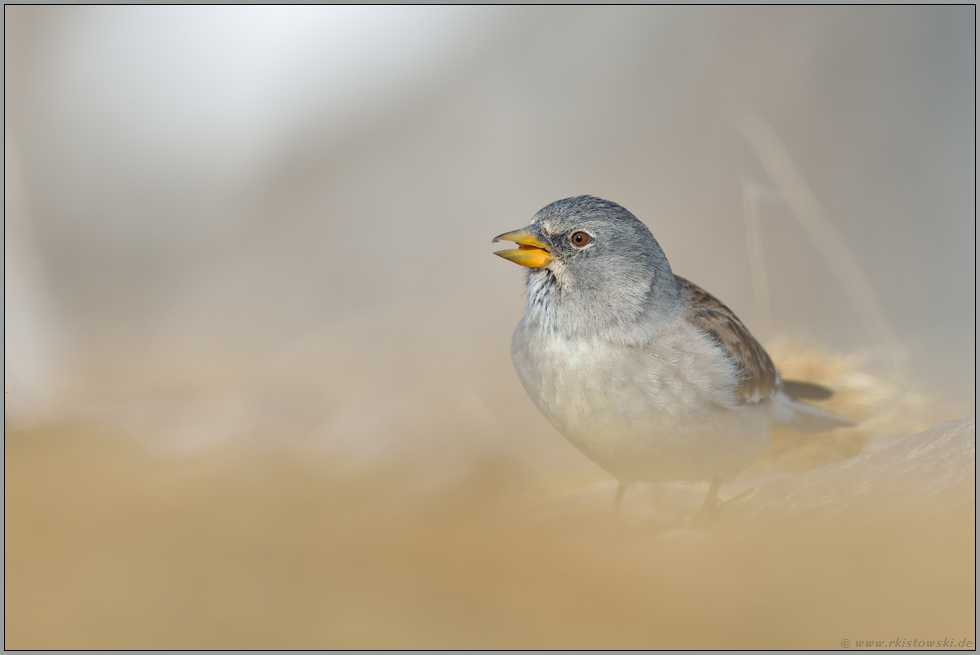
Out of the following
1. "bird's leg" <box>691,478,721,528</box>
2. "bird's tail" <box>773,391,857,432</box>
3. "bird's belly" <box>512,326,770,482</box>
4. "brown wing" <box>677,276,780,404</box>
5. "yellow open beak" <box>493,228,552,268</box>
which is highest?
"yellow open beak" <box>493,228,552,268</box>

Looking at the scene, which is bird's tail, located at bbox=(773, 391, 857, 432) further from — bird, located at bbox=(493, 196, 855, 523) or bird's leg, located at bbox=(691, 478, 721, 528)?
bird's leg, located at bbox=(691, 478, 721, 528)

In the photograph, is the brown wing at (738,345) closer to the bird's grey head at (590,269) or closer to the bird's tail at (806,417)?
the bird's tail at (806,417)

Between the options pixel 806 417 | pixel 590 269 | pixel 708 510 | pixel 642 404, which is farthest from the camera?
pixel 806 417

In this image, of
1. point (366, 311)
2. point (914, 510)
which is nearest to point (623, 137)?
point (366, 311)

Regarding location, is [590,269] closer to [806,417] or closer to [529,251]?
[529,251]

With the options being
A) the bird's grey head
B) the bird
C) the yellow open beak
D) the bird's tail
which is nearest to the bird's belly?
the bird

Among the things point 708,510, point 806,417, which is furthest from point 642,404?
point 806,417
